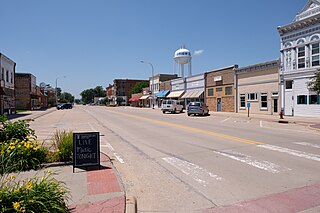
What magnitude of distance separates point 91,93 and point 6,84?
159 m

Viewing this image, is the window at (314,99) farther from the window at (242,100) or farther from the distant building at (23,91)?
the distant building at (23,91)

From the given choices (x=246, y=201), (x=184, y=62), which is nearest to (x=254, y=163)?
(x=246, y=201)

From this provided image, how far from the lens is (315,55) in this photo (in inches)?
968

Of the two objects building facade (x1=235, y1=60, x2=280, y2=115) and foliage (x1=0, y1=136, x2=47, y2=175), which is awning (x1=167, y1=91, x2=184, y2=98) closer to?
building facade (x1=235, y1=60, x2=280, y2=115)

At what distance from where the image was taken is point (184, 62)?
6128cm

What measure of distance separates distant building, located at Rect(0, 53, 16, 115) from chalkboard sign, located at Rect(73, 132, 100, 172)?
32386mm

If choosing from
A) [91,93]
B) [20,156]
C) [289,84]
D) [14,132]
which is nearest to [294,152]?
[20,156]

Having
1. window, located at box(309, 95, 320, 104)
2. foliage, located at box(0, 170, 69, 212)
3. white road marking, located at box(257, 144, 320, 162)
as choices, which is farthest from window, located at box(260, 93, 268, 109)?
foliage, located at box(0, 170, 69, 212)

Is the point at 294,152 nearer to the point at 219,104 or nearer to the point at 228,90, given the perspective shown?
the point at 228,90

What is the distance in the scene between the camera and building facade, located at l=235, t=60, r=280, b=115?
2905 centimetres

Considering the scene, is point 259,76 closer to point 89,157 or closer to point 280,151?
point 280,151

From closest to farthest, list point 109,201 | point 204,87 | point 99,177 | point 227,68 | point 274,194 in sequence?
point 109,201 < point 274,194 < point 99,177 < point 227,68 < point 204,87

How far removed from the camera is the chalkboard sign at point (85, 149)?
6.41 meters

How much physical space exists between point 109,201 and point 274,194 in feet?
10.5
